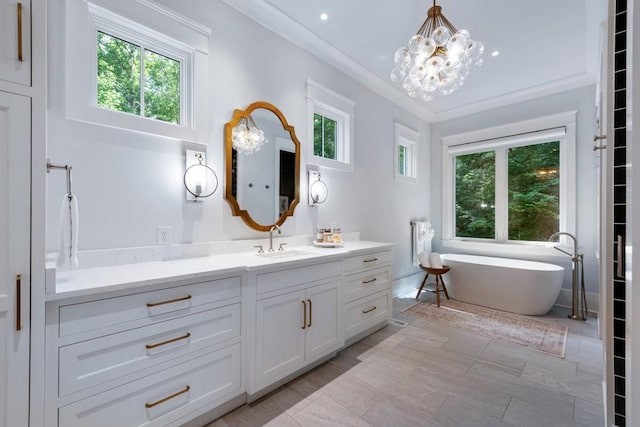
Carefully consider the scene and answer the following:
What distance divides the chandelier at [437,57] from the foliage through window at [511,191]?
105 inches

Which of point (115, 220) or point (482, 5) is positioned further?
point (482, 5)

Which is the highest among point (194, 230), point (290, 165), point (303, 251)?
point (290, 165)

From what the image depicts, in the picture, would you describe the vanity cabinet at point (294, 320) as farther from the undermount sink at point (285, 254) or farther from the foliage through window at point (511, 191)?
the foliage through window at point (511, 191)

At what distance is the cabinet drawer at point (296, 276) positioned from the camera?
1807 mm

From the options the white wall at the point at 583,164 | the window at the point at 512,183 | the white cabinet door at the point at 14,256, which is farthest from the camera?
the window at the point at 512,183

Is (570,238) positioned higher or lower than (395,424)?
higher

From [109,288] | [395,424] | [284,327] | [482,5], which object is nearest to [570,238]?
[482,5]

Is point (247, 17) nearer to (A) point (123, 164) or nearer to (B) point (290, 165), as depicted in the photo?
(B) point (290, 165)

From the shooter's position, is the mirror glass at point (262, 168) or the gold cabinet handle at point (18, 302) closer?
the gold cabinet handle at point (18, 302)

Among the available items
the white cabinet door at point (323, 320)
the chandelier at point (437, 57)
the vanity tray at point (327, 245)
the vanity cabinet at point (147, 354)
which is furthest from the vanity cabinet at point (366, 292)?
the chandelier at point (437, 57)

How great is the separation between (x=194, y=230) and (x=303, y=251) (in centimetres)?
94

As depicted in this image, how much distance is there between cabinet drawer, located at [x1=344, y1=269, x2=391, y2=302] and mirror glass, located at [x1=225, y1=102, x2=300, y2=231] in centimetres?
88

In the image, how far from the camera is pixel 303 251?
249 centimetres

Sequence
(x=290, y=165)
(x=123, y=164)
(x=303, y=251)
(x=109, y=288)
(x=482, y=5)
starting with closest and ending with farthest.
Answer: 1. (x=109, y=288)
2. (x=123, y=164)
3. (x=482, y=5)
4. (x=303, y=251)
5. (x=290, y=165)
